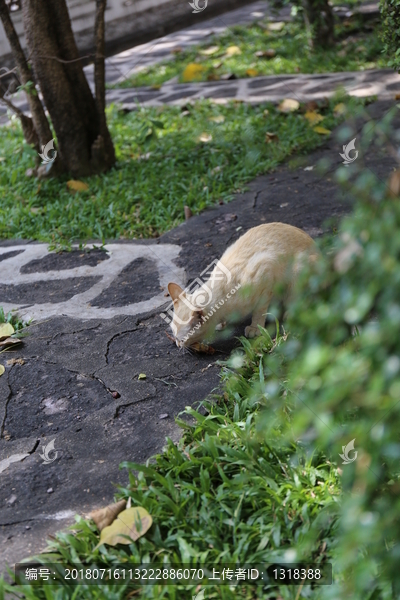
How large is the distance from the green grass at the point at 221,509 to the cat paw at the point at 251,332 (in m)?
0.79

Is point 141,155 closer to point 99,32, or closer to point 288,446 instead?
point 99,32

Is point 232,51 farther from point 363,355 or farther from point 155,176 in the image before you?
point 363,355

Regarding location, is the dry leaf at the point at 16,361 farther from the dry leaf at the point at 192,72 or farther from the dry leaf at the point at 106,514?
the dry leaf at the point at 192,72

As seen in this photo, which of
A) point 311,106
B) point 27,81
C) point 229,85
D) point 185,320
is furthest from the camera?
point 229,85

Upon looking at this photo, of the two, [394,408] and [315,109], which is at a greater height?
[394,408]

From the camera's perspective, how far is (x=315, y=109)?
7312 mm

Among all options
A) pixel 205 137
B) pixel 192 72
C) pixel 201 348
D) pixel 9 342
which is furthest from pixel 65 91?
pixel 192 72

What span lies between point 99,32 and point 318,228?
3.36 m

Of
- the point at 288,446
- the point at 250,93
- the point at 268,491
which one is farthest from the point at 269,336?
the point at 250,93

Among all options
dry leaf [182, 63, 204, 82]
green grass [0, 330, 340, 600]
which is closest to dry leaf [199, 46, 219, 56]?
dry leaf [182, 63, 204, 82]

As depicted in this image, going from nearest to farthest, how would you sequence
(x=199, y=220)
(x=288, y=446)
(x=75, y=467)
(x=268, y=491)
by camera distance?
(x=268, y=491)
(x=288, y=446)
(x=75, y=467)
(x=199, y=220)

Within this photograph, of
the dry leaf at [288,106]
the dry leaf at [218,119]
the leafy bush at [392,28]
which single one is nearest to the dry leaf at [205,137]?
the dry leaf at [218,119]

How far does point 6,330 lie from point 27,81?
326 cm

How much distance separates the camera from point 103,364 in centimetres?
388
